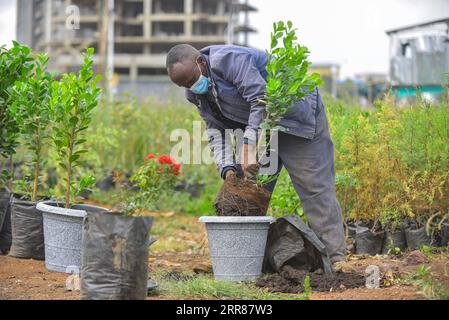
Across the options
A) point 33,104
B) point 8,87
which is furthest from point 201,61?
point 8,87

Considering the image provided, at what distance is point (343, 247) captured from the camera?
4898 millimetres

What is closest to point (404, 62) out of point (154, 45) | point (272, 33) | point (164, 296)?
point (272, 33)

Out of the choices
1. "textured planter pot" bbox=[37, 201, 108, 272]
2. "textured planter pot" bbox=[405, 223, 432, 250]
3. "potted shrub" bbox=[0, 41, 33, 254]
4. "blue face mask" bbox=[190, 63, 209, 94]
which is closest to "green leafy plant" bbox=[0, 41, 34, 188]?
"potted shrub" bbox=[0, 41, 33, 254]

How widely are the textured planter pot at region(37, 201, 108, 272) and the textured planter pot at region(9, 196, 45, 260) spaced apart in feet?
1.28

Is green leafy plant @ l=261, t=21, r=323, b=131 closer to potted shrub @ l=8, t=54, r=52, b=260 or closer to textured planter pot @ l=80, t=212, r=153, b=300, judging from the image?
textured planter pot @ l=80, t=212, r=153, b=300

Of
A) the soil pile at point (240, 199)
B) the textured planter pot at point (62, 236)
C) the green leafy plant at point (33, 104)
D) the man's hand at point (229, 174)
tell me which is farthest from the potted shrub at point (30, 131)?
the soil pile at point (240, 199)

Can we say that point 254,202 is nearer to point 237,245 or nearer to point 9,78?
point 237,245

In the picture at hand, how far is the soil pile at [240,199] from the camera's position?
14.8ft

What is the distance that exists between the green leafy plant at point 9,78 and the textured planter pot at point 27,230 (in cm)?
37

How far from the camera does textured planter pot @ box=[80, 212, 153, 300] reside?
11.2ft

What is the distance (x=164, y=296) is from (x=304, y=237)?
44.2 inches

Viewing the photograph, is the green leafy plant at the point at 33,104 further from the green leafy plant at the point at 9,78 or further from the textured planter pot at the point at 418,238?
the textured planter pot at the point at 418,238

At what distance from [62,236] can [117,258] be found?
5.26 feet
